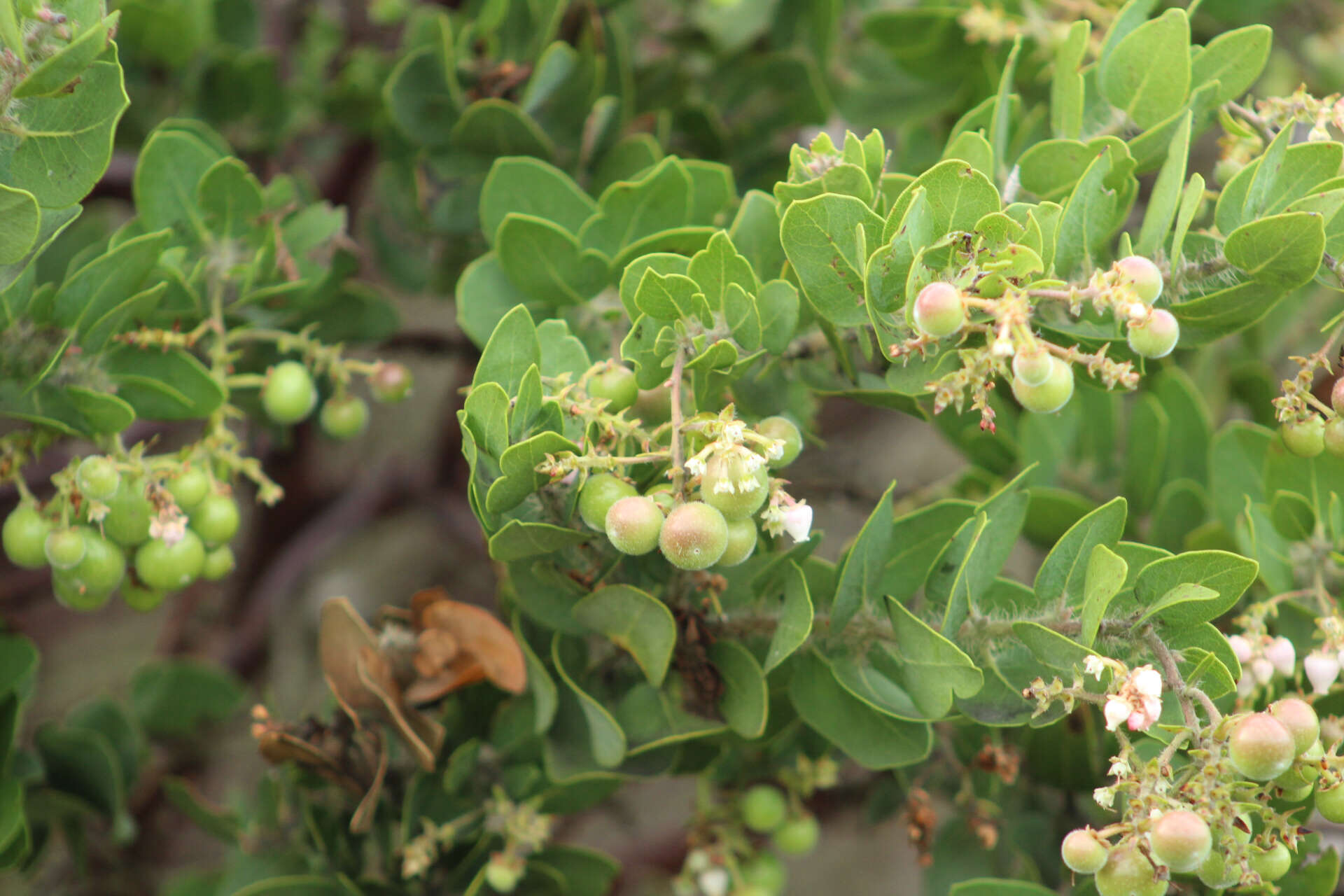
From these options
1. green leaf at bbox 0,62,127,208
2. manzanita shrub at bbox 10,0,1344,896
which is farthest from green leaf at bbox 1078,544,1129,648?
green leaf at bbox 0,62,127,208

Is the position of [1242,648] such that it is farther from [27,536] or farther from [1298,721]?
[27,536]

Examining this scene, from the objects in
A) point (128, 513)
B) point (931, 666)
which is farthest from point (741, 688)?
point (128, 513)

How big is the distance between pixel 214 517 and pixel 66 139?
0.39m

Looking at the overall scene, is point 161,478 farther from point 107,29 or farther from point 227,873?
point 227,873

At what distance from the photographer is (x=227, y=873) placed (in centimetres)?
141

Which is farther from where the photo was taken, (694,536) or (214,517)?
(214,517)

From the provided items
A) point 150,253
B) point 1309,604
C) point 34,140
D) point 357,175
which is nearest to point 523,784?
point 150,253

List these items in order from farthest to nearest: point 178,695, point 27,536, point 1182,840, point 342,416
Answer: point 178,695 → point 342,416 → point 27,536 → point 1182,840

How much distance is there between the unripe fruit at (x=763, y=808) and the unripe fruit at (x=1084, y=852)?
63 centimetres

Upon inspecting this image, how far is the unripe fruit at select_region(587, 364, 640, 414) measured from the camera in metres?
0.90

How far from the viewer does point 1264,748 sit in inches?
27.9

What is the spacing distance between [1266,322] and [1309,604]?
2.70 feet

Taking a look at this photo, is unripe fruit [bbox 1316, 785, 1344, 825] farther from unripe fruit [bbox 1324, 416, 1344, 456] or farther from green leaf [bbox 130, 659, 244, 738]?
green leaf [bbox 130, 659, 244, 738]

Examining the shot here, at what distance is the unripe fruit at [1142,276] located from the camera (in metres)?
0.77
